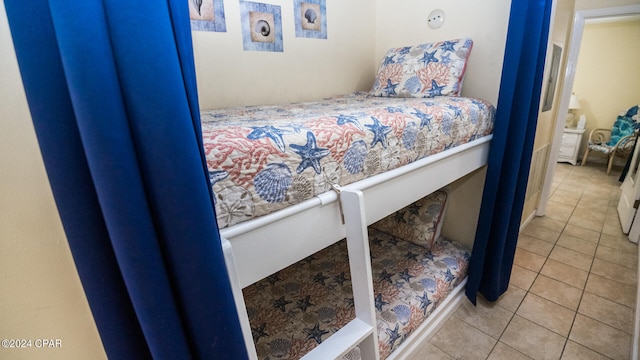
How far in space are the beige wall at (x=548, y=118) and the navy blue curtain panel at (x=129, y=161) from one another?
2395mm

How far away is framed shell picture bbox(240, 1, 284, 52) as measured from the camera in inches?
60.2

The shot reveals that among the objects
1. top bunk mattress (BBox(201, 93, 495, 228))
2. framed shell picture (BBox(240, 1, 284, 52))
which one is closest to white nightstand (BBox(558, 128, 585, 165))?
top bunk mattress (BBox(201, 93, 495, 228))

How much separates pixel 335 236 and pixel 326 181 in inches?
7.3

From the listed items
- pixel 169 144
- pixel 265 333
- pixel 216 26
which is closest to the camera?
pixel 169 144

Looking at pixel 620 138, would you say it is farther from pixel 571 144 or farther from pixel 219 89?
pixel 219 89

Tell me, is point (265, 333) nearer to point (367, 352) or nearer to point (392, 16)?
point (367, 352)

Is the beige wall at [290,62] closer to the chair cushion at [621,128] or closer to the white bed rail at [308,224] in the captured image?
the white bed rail at [308,224]

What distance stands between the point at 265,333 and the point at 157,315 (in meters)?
0.93

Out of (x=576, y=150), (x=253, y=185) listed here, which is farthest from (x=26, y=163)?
(x=576, y=150)

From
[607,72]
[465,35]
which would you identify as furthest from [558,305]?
[607,72]

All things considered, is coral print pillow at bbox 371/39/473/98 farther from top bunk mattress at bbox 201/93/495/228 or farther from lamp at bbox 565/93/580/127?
lamp at bbox 565/93/580/127

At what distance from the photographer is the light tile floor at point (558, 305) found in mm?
1465

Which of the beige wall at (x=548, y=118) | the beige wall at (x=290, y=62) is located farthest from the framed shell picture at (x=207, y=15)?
the beige wall at (x=548, y=118)

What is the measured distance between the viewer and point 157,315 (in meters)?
0.48
